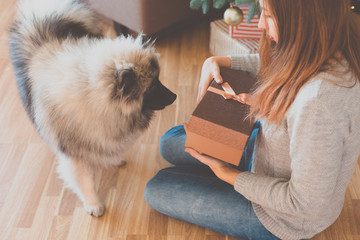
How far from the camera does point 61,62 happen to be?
1163 millimetres

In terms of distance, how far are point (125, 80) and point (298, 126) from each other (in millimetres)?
511

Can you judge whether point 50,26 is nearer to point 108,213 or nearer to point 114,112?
point 114,112

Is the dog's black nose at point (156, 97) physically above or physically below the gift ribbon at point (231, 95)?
below

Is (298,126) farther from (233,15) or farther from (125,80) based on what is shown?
(233,15)

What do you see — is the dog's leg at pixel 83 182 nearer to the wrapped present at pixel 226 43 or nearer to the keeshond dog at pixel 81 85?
the keeshond dog at pixel 81 85

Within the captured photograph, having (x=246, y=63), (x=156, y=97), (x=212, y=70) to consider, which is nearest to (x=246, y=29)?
(x=246, y=63)

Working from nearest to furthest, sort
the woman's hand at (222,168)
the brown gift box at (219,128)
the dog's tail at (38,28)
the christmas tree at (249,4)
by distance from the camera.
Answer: the brown gift box at (219,128) → the woman's hand at (222,168) → the dog's tail at (38,28) → the christmas tree at (249,4)

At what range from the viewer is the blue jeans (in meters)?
1.21

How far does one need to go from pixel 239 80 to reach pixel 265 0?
1.24 ft

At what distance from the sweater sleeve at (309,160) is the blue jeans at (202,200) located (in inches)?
7.3

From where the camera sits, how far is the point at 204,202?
50.1 inches

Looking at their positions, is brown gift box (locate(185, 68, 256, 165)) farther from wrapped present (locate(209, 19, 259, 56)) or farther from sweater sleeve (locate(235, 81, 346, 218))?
wrapped present (locate(209, 19, 259, 56))

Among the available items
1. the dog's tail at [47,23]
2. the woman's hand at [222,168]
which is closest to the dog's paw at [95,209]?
the woman's hand at [222,168]

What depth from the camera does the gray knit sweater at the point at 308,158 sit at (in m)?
0.83
